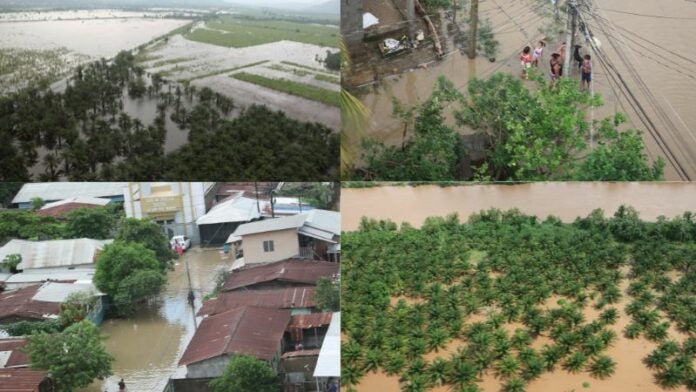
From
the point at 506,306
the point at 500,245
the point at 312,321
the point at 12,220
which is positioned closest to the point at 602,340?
the point at 506,306

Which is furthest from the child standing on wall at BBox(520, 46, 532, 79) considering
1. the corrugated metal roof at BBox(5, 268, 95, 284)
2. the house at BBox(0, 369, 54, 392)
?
the house at BBox(0, 369, 54, 392)

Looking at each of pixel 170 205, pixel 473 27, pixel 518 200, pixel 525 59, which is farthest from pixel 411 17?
pixel 170 205

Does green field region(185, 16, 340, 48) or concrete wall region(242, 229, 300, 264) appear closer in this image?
concrete wall region(242, 229, 300, 264)

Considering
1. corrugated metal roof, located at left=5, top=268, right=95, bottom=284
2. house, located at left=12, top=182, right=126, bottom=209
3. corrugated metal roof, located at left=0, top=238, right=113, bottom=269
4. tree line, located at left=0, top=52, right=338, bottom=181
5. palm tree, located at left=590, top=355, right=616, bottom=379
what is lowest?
palm tree, located at left=590, top=355, right=616, bottom=379

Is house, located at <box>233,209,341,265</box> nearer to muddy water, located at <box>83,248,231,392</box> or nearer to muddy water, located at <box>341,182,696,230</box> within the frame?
muddy water, located at <box>83,248,231,392</box>

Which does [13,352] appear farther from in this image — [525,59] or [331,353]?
[525,59]

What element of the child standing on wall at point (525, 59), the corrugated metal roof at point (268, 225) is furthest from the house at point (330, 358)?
the child standing on wall at point (525, 59)
